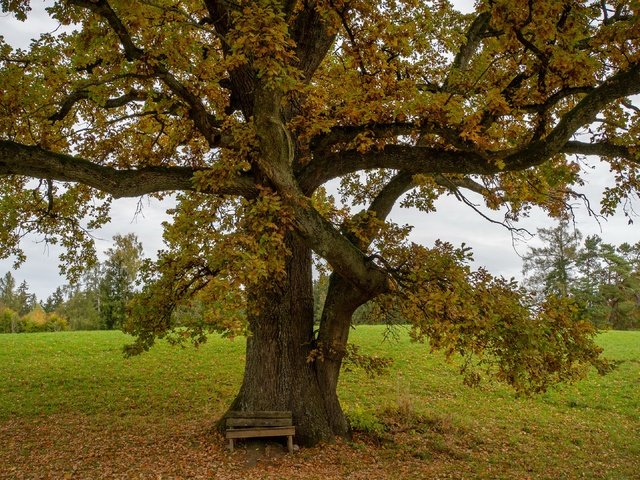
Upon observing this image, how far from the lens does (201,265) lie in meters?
7.17

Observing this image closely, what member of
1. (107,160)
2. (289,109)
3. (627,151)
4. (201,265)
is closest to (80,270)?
(107,160)

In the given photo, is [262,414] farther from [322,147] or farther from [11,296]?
[11,296]

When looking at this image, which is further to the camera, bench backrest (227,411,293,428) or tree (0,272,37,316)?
tree (0,272,37,316)

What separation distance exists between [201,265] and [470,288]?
3.92 meters

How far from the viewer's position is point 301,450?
26.9 ft

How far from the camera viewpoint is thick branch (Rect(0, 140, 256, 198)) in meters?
6.67

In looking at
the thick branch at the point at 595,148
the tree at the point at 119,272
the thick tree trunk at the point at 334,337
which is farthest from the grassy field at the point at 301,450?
the tree at the point at 119,272

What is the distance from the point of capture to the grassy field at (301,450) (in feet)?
25.0

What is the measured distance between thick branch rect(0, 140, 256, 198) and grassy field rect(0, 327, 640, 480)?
4.09 meters

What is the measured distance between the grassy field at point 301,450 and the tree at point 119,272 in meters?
16.7

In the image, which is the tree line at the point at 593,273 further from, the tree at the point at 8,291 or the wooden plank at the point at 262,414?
the tree at the point at 8,291

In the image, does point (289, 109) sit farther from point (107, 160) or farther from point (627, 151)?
point (627, 151)

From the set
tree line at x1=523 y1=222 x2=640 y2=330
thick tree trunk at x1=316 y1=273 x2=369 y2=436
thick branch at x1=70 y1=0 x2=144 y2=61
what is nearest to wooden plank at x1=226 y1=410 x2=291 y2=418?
thick tree trunk at x1=316 y1=273 x2=369 y2=436

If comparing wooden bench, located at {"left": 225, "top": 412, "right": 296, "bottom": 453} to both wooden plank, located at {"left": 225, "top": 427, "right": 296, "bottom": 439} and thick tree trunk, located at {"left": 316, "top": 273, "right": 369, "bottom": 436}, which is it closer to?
wooden plank, located at {"left": 225, "top": 427, "right": 296, "bottom": 439}
